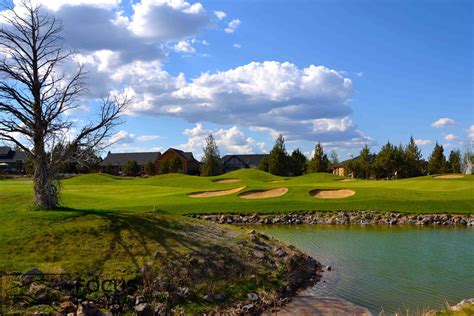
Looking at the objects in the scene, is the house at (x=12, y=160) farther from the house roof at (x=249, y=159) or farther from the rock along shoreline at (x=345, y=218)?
the rock along shoreline at (x=345, y=218)

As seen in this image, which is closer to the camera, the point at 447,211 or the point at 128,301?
the point at 128,301

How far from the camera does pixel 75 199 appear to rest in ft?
109

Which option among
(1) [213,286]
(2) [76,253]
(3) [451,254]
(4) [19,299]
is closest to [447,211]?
(3) [451,254]

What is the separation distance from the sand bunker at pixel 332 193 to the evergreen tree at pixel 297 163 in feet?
140

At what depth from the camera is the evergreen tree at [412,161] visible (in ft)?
245

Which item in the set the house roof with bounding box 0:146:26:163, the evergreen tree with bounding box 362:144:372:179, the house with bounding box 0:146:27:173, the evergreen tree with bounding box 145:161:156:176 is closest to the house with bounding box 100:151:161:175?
the evergreen tree with bounding box 145:161:156:176

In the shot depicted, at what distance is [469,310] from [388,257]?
9473 mm

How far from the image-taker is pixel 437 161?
248 ft

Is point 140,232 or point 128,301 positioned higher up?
point 140,232

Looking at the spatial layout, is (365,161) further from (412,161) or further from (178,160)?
(178,160)

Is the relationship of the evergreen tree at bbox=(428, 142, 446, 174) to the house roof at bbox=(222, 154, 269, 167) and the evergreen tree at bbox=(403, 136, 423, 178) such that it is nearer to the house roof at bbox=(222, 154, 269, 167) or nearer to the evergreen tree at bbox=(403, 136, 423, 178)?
the evergreen tree at bbox=(403, 136, 423, 178)

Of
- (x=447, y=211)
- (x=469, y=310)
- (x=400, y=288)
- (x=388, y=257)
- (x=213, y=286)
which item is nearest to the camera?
(x=469, y=310)

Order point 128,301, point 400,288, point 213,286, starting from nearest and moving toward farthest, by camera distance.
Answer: point 128,301 → point 213,286 → point 400,288

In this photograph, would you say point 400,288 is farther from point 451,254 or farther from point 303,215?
point 303,215
